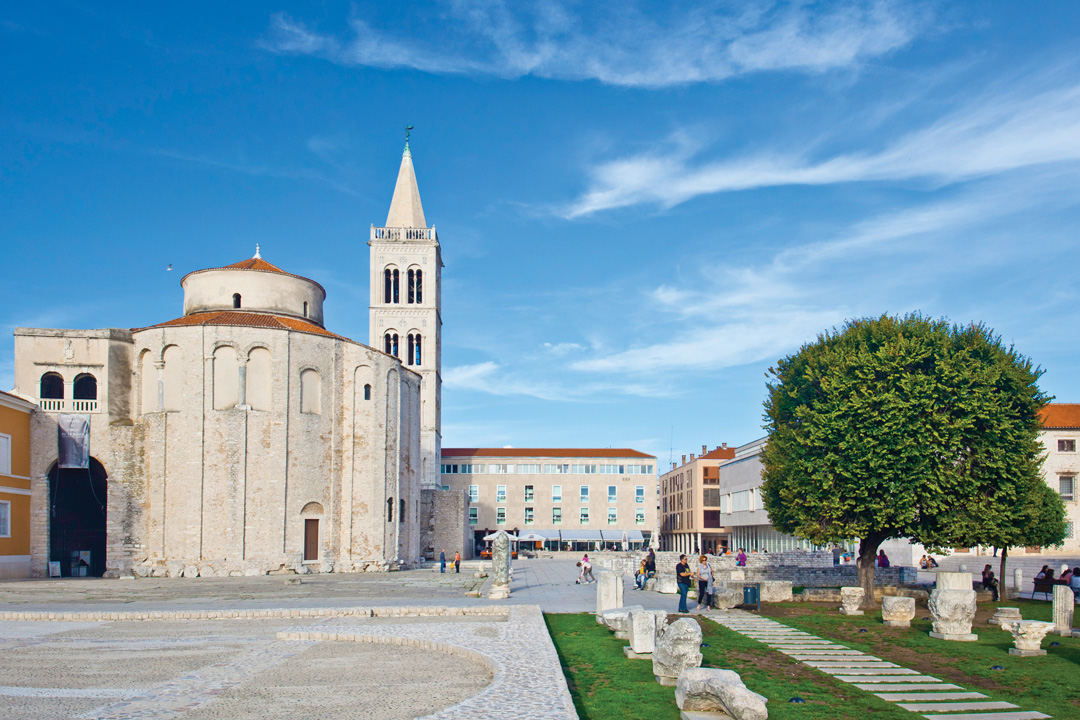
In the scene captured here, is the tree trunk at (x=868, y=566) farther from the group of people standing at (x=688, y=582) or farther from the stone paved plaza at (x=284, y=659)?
the stone paved plaza at (x=284, y=659)

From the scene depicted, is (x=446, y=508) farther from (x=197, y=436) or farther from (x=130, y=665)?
(x=130, y=665)

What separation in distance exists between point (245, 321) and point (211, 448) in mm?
6747

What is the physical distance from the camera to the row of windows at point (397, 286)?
73438mm

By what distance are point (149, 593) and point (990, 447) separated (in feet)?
87.4

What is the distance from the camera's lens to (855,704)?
10.7 m

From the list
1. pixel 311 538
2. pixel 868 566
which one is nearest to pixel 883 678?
pixel 868 566

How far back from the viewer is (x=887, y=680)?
1244 centimetres

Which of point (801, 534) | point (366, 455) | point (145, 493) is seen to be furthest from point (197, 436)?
point (801, 534)

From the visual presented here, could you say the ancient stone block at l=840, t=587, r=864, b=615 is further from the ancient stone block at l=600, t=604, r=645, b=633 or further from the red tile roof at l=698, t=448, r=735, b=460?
the red tile roof at l=698, t=448, r=735, b=460

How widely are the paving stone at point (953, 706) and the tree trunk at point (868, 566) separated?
13.7 metres

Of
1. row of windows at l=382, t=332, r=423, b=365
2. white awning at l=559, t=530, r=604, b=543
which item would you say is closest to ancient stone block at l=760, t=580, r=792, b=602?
row of windows at l=382, t=332, r=423, b=365

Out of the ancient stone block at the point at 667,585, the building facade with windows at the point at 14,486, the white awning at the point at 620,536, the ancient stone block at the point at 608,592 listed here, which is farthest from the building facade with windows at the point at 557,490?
the ancient stone block at the point at 608,592

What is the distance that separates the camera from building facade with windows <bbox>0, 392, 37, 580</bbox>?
1458 inches

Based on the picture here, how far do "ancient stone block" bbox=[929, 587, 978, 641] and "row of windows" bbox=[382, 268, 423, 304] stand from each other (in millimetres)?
60189
